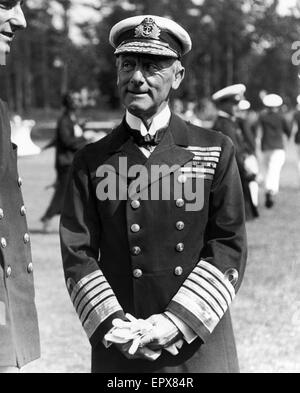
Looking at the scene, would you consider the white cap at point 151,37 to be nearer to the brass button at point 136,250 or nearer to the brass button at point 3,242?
the brass button at point 136,250

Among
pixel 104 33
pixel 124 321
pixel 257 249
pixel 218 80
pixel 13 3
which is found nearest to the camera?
pixel 124 321

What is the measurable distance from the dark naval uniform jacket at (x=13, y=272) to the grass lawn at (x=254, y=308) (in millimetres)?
2002

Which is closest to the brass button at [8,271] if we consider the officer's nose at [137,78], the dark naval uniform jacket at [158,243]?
the dark naval uniform jacket at [158,243]

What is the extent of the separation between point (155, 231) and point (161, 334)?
38cm

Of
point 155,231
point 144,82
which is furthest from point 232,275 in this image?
point 144,82

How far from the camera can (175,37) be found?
3.02 m

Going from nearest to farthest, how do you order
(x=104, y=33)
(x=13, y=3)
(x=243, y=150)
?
(x=13, y=3) → (x=243, y=150) → (x=104, y=33)

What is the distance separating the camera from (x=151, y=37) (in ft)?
9.68

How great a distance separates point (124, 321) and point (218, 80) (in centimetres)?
6259

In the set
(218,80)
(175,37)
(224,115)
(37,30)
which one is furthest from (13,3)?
(218,80)

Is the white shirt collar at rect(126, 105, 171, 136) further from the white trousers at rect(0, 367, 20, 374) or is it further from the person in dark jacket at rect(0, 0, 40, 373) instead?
the white trousers at rect(0, 367, 20, 374)

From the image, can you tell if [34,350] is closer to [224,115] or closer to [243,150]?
[224,115]

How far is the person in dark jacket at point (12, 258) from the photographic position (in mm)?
3029

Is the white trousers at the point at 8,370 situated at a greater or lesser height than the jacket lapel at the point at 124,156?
lesser
